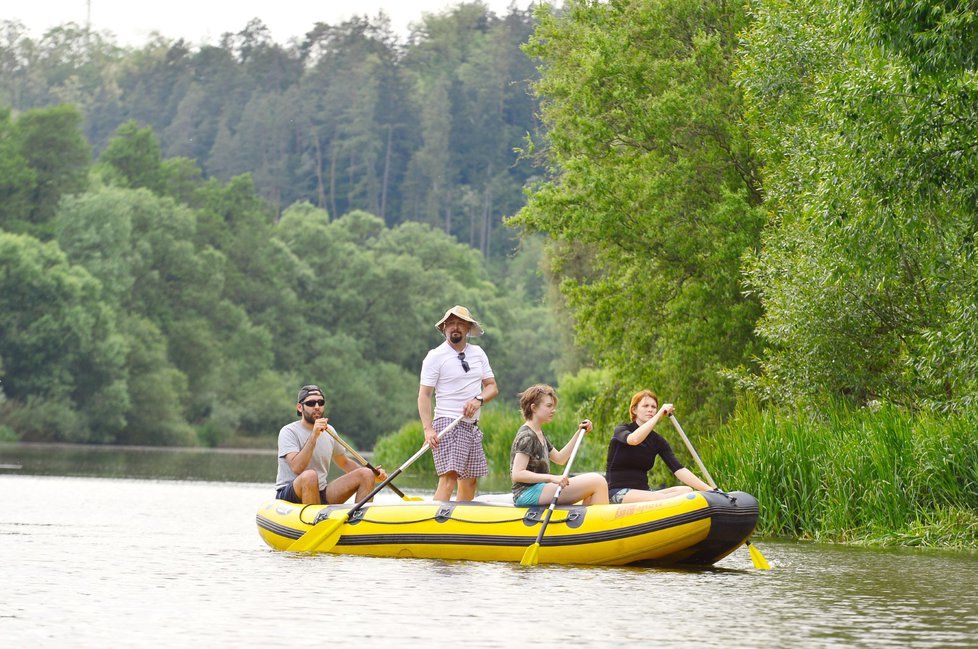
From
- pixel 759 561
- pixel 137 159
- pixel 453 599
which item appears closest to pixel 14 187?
pixel 137 159

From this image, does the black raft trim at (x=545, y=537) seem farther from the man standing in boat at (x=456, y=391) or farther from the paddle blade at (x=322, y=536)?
the man standing in boat at (x=456, y=391)

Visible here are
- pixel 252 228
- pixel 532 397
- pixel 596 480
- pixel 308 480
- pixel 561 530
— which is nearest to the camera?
pixel 561 530

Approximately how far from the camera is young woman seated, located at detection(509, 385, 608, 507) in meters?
12.8

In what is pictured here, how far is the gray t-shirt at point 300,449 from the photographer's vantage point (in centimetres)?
1403

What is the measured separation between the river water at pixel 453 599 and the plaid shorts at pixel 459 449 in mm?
1031

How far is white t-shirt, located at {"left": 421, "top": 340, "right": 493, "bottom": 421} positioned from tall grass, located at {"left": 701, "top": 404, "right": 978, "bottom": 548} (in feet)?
13.1

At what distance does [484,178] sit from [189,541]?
99.5m

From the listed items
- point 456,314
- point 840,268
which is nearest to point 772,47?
point 840,268

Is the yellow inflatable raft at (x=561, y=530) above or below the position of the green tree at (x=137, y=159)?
below

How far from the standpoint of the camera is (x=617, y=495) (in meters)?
13.1

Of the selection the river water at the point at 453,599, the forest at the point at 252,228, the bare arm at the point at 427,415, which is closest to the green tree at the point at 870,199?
the river water at the point at 453,599

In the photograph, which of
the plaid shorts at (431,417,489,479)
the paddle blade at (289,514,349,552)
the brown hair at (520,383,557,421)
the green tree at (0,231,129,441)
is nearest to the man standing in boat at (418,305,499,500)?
the plaid shorts at (431,417,489,479)

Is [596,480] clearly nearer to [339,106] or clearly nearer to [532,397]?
[532,397]

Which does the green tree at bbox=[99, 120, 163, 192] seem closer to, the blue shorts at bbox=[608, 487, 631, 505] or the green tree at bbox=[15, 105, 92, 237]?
the green tree at bbox=[15, 105, 92, 237]
